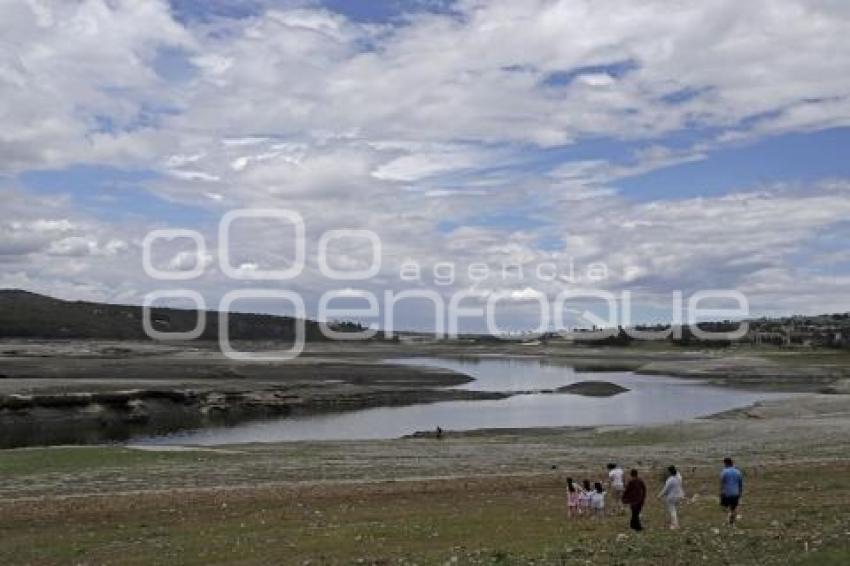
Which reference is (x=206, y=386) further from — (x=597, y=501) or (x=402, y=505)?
(x=597, y=501)

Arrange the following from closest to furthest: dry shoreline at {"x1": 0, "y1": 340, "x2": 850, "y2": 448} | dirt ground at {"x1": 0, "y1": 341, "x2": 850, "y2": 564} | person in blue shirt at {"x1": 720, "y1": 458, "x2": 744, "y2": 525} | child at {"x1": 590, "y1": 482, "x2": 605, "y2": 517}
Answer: dirt ground at {"x1": 0, "y1": 341, "x2": 850, "y2": 564} < person in blue shirt at {"x1": 720, "y1": 458, "x2": 744, "y2": 525} < child at {"x1": 590, "y1": 482, "x2": 605, "y2": 517} < dry shoreline at {"x1": 0, "y1": 340, "x2": 850, "y2": 448}

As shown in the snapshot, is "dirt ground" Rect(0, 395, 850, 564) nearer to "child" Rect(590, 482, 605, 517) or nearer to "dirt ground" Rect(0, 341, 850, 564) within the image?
"dirt ground" Rect(0, 341, 850, 564)

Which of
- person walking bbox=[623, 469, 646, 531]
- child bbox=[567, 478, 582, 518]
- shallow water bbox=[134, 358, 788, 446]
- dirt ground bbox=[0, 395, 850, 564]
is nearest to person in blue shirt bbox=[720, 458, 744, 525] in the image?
dirt ground bbox=[0, 395, 850, 564]

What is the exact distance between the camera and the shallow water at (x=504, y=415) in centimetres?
6781

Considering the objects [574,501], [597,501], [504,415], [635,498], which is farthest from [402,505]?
[504,415]

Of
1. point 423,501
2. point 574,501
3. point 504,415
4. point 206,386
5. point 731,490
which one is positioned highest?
point 731,490

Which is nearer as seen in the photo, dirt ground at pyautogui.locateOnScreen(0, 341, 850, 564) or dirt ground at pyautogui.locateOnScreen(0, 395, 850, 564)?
dirt ground at pyautogui.locateOnScreen(0, 395, 850, 564)

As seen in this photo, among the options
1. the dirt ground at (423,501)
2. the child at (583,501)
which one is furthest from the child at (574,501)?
the dirt ground at (423,501)

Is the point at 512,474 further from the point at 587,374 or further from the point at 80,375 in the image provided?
the point at 587,374

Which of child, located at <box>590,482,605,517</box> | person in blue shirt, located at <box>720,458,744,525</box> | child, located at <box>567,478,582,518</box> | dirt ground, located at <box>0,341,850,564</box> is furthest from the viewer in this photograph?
child, located at <box>567,478,582,518</box>

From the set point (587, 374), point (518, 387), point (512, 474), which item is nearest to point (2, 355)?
point (518, 387)

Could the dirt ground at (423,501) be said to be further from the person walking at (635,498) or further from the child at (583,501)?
the child at (583,501)

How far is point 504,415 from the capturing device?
274 feet

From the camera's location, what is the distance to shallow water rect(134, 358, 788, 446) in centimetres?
6781
